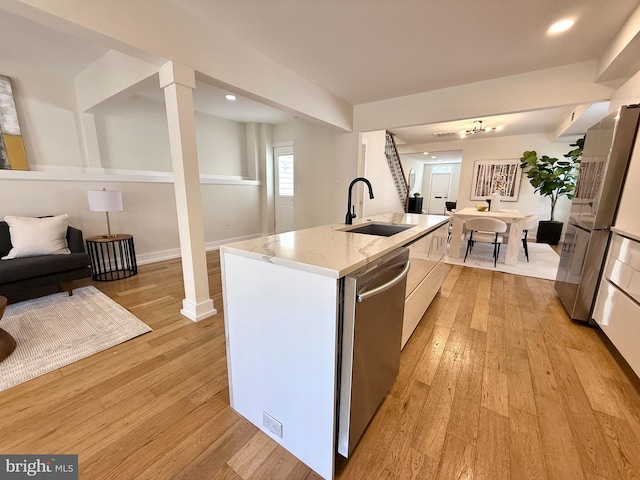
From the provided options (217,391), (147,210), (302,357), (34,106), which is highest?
(34,106)

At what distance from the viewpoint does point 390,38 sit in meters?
2.37

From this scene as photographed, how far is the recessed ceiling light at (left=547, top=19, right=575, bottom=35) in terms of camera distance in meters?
2.06

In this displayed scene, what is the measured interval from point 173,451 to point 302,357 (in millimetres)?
775

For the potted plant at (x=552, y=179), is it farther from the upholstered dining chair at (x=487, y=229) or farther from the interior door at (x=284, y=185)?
the interior door at (x=284, y=185)

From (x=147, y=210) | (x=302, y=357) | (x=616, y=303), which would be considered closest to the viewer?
(x=302, y=357)

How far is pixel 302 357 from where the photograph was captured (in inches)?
42.2

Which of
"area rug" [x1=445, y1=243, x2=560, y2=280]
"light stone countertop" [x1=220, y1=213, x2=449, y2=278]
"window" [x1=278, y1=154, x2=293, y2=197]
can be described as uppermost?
"window" [x1=278, y1=154, x2=293, y2=197]

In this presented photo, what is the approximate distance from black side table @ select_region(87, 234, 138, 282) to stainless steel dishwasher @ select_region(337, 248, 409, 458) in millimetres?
3460

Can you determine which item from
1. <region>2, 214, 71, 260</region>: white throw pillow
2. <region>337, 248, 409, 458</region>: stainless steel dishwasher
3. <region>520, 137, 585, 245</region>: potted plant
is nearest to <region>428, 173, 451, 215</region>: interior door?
<region>520, 137, 585, 245</region>: potted plant

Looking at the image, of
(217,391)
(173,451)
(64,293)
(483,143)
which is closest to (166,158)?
(64,293)

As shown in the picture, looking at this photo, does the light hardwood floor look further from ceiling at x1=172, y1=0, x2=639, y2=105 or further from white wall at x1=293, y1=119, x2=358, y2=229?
white wall at x1=293, y1=119, x2=358, y2=229

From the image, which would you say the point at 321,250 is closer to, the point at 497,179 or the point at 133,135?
the point at 133,135

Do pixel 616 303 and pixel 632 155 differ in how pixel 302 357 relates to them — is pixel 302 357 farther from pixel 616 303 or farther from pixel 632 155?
pixel 632 155

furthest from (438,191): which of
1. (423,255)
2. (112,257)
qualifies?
(112,257)
